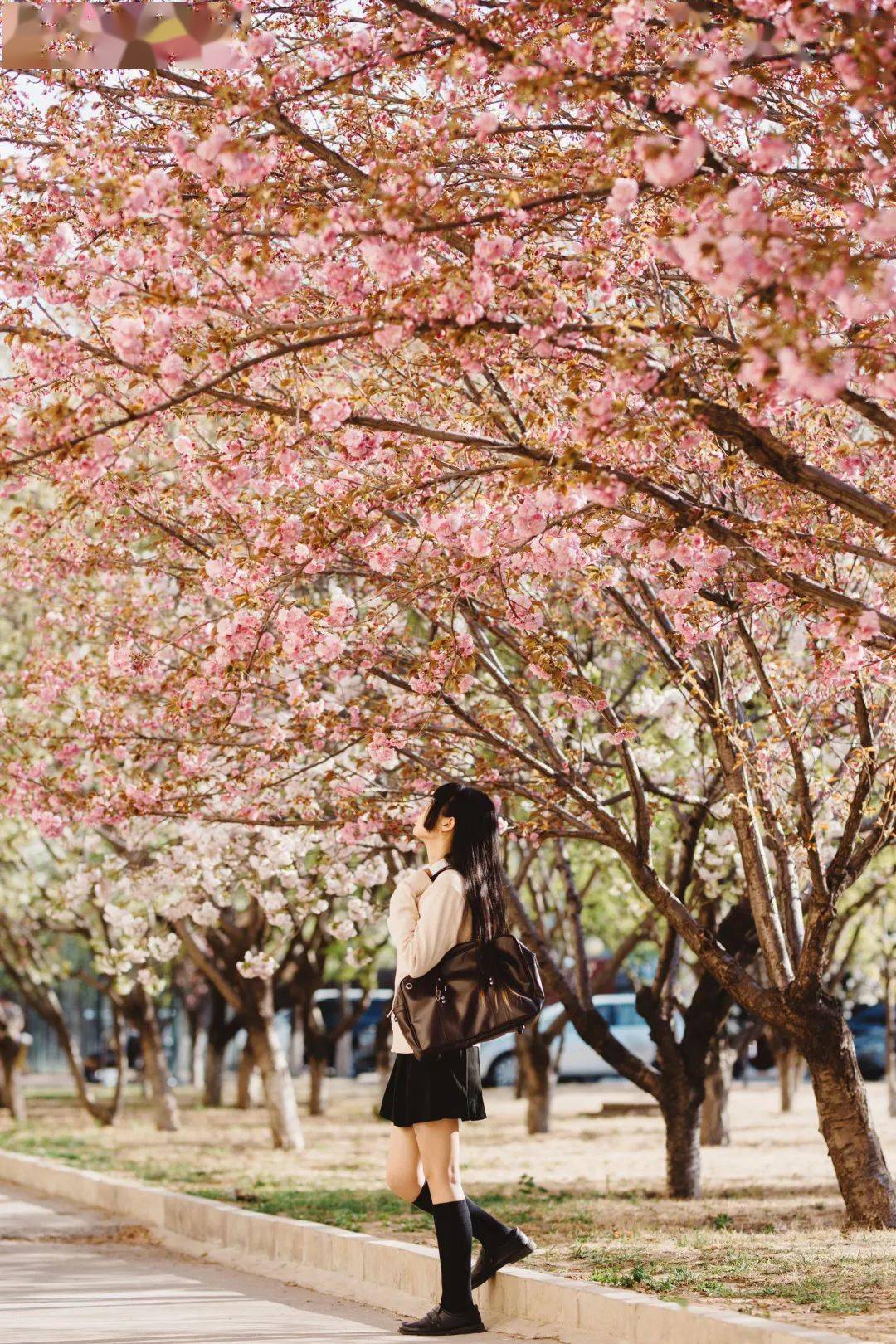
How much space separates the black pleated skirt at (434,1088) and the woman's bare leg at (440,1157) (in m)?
0.04

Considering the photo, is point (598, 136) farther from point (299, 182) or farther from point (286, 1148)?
point (286, 1148)

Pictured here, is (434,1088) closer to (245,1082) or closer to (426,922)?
(426,922)

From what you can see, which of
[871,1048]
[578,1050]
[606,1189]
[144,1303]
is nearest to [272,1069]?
[606,1189]

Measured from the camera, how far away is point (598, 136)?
735 centimetres

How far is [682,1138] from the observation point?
1220 cm

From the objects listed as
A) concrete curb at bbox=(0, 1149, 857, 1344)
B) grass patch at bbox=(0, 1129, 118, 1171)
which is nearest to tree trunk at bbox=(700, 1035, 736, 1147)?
grass patch at bbox=(0, 1129, 118, 1171)

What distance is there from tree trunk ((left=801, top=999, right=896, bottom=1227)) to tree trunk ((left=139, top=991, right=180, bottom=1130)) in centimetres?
1177

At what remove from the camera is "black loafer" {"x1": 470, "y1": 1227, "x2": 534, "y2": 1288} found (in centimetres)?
727

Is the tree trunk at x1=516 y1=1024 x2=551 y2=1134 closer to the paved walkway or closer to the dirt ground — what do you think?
the dirt ground

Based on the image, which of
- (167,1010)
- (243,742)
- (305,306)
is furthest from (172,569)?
(167,1010)

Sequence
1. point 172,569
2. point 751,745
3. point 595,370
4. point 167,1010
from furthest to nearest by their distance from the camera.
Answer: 1. point 167,1010
2. point 172,569
3. point 751,745
4. point 595,370

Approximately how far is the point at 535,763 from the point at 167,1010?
1269 inches

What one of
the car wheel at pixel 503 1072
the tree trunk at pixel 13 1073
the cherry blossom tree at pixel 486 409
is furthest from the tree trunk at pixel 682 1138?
the car wheel at pixel 503 1072

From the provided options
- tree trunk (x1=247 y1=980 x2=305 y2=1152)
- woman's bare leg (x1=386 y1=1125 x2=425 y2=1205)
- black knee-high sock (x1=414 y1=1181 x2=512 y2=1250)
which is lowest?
tree trunk (x1=247 y1=980 x2=305 y2=1152)
